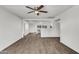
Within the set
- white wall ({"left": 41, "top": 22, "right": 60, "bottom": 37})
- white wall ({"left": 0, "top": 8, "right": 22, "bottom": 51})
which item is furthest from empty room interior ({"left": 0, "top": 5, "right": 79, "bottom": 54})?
white wall ({"left": 41, "top": 22, "right": 60, "bottom": 37})

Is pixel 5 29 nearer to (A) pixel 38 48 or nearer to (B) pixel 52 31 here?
(A) pixel 38 48

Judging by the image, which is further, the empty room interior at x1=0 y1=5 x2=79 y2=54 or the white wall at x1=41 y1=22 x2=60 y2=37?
the white wall at x1=41 y1=22 x2=60 y2=37

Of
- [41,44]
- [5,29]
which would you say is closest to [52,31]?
[41,44]

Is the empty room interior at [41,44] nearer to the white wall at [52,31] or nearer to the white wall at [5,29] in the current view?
the white wall at [5,29]

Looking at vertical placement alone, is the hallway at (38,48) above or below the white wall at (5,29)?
below

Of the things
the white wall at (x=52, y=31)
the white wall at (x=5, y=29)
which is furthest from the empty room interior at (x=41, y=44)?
the white wall at (x=52, y=31)

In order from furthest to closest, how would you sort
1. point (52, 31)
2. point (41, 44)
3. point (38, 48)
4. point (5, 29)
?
1. point (52, 31)
2. point (41, 44)
3. point (38, 48)
4. point (5, 29)

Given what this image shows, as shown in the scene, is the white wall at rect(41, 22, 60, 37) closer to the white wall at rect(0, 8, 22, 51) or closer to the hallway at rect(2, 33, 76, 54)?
the hallway at rect(2, 33, 76, 54)

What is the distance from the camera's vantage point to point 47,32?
363 inches

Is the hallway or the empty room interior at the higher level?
the empty room interior
